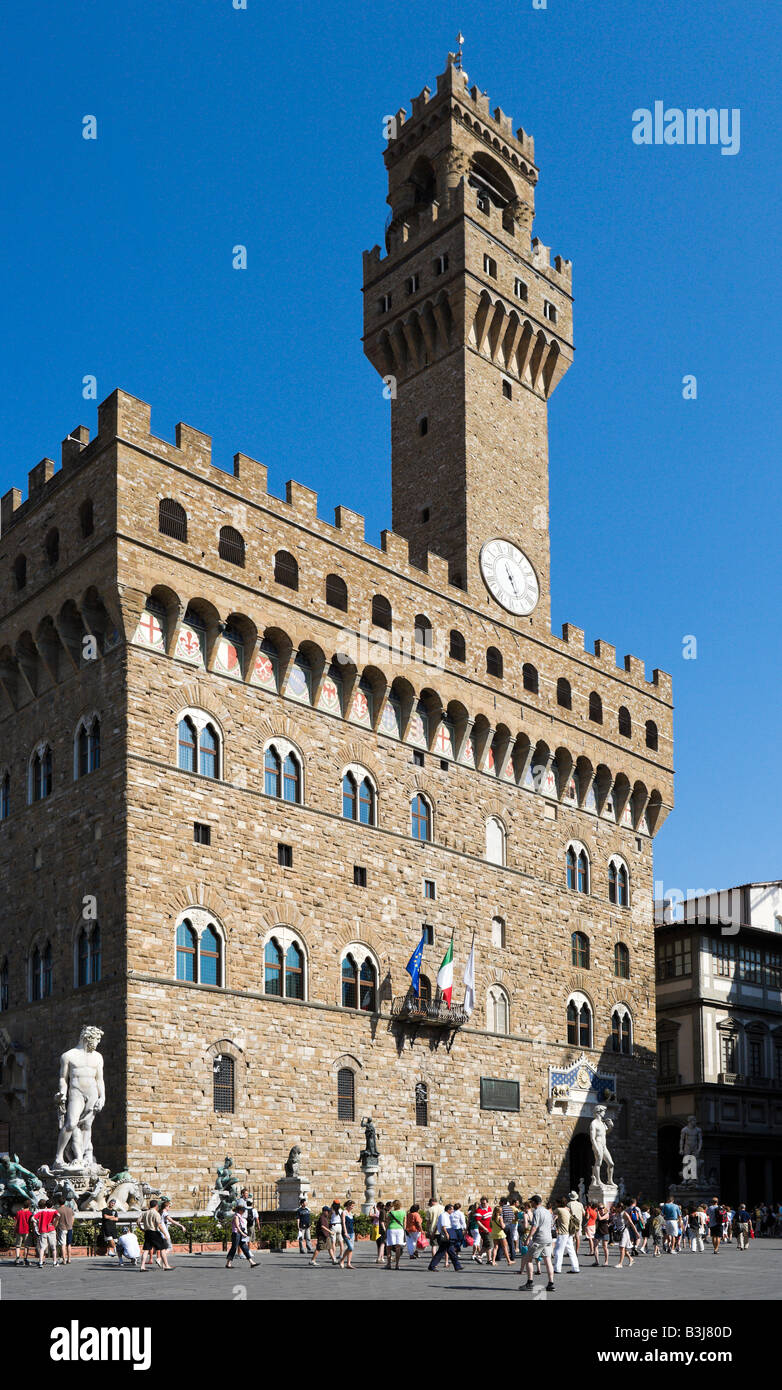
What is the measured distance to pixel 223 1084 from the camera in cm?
3353

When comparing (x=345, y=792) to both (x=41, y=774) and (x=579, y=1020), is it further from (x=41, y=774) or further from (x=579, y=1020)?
(x=579, y=1020)

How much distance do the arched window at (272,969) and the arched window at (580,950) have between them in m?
14.0

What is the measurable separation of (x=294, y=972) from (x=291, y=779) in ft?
16.7

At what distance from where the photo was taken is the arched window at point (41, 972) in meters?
35.6

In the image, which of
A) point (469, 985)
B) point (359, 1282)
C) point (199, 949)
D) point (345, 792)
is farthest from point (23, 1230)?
point (469, 985)

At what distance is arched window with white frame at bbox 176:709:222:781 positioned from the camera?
1380 inches

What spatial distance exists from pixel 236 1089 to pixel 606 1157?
605 inches

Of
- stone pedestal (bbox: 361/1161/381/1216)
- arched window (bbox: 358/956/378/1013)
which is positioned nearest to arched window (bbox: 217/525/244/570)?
arched window (bbox: 358/956/378/1013)

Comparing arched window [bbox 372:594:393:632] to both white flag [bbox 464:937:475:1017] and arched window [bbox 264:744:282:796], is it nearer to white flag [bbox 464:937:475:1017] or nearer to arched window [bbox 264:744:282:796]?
arched window [bbox 264:744:282:796]

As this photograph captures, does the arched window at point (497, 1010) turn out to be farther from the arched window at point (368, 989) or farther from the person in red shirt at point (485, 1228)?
the person in red shirt at point (485, 1228)

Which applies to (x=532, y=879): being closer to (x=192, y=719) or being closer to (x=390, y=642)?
(x=390, y=642)

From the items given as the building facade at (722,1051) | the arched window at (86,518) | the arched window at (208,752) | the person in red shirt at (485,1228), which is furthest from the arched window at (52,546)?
the building facade at (722,1051)
